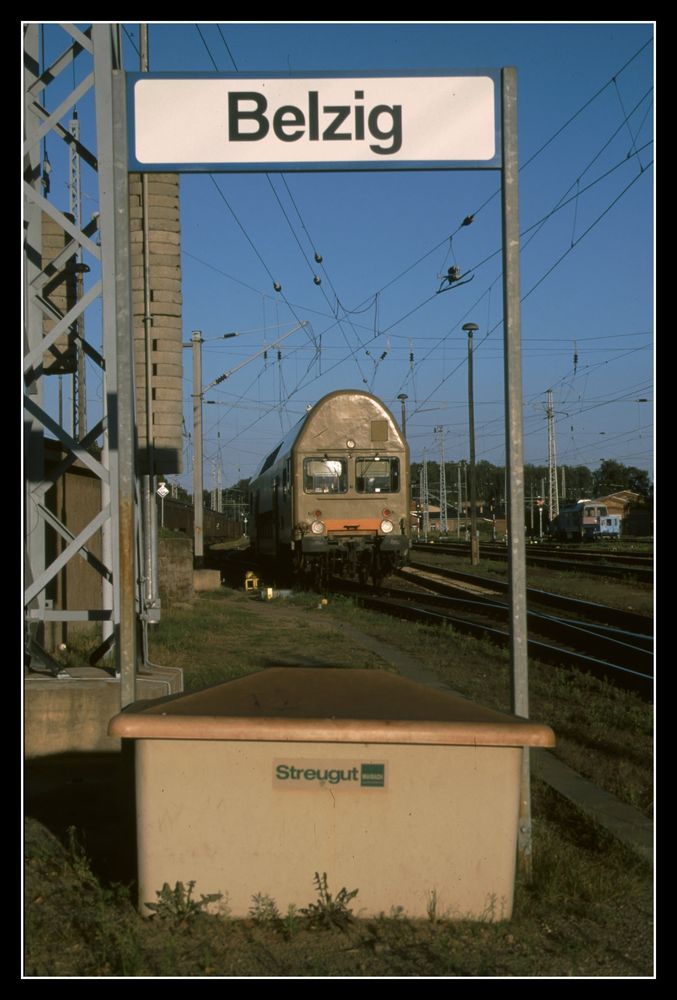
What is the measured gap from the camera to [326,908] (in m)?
3.81

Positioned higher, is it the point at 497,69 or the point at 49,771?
the point at 497,69

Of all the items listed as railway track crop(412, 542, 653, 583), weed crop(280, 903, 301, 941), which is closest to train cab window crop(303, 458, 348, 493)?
railway track crop(412, 542, 653, 583)

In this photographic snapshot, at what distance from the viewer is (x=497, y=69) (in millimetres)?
4539

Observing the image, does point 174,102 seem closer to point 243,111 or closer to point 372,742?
point 243,111

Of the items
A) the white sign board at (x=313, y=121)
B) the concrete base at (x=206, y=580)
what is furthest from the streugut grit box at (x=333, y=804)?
the concrete base at (x=206, y=580)

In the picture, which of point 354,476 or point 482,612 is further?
point 354,476

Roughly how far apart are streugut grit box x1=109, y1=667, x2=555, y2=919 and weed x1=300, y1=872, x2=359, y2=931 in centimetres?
3

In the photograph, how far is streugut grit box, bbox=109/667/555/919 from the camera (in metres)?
3.73

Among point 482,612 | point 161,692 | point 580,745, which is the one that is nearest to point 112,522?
point 161,692

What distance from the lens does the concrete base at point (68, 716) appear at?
6344 mm

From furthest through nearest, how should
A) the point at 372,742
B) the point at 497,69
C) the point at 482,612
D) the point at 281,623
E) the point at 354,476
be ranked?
the point at 354,476 → the point at 482,612 → the point at 281,623 → the point at 497,69 → the point at 372,742

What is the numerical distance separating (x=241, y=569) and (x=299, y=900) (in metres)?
28.6

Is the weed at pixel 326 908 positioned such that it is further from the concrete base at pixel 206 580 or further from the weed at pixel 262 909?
the concrete base at pixel 206 580

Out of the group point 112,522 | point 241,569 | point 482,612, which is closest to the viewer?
point 112,522
